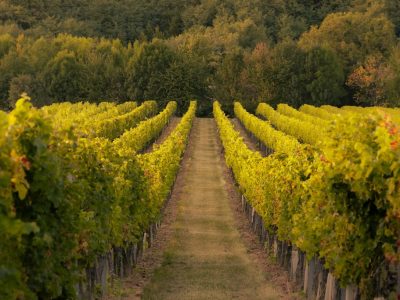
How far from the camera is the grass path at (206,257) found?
1770cm

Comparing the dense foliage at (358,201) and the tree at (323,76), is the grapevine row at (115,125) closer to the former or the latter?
the dense foliage at (358,201)

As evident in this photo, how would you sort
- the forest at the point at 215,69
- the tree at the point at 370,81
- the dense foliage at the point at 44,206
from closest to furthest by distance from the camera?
the dense foliage at the point at 44,206, the tree at the point at 370,81, the forest at the point at 215,69

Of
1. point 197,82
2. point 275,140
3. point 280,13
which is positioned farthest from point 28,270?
point 280,13

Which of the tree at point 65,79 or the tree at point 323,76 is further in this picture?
the tree at point 65,79

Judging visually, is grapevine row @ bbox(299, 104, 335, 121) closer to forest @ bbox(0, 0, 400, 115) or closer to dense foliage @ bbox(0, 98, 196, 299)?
forest @ bbox(0, 0, 400, 115)

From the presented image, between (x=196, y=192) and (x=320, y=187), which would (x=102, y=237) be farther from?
(x=196, y=192)

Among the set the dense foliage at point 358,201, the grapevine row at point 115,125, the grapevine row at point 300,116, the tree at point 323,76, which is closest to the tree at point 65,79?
the grapevine row at point 300,116

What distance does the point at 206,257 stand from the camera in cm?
2162

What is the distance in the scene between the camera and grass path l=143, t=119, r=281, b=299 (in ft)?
58.1

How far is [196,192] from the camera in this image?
117 feet

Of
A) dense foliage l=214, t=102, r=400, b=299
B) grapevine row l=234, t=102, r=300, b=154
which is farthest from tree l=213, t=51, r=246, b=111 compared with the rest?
dense foliage l=214, t=102, r=400, b=299

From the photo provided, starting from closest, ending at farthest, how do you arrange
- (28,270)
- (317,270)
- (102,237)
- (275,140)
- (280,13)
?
(28,270) → (102,237) → (317,270) → (275,140) → (280,13)

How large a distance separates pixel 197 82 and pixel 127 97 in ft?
31.8

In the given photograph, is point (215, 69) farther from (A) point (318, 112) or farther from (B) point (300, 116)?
(B) point (300, 116)
